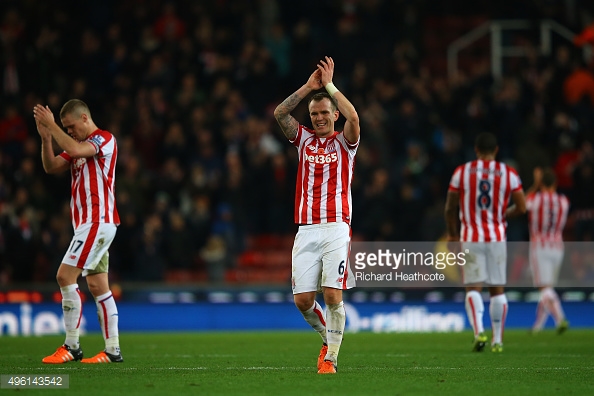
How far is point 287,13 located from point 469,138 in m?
5.50

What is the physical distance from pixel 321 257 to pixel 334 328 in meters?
0.64

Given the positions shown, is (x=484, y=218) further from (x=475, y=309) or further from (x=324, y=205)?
(x=324, y=205)

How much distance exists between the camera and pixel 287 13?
949 inches

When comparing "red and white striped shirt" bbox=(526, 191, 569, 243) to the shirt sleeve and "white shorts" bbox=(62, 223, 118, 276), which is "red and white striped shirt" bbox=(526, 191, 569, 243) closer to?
the shirt sleeve

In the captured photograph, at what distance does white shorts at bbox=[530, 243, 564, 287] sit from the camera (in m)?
17.1

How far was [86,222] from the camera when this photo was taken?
1042 centimetres

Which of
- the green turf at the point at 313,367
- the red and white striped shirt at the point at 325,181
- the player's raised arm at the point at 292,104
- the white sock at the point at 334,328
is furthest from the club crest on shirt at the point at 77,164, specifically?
the white sock at the point at 334,328

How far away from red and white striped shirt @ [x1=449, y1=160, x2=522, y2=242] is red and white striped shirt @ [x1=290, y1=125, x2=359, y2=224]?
3.36 m

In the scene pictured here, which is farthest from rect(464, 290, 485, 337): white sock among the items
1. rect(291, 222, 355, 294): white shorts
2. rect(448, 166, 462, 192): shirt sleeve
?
rect(291, 222, 355, 294): white shorts

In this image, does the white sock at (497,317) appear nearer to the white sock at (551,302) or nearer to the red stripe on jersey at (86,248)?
the white sock at (551,302)

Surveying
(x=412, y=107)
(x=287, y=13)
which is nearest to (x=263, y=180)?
(x=412, y=107)

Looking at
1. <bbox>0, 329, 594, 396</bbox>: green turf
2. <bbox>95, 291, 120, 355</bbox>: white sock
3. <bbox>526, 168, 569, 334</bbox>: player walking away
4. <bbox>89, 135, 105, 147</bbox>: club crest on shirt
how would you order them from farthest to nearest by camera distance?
<bbox>526, 168, 569, 334</bbox>: player walking away < <bbox>95, 291, 120, 355</bbox>: white sock < <bbox>89, 135, 105, 147</bbox>: club crest on shirt < <bbox>0, 329, 594, 396</bbox>: green turf

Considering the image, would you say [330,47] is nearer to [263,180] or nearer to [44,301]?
[263,180]


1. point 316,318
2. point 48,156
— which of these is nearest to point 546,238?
point 316,318
